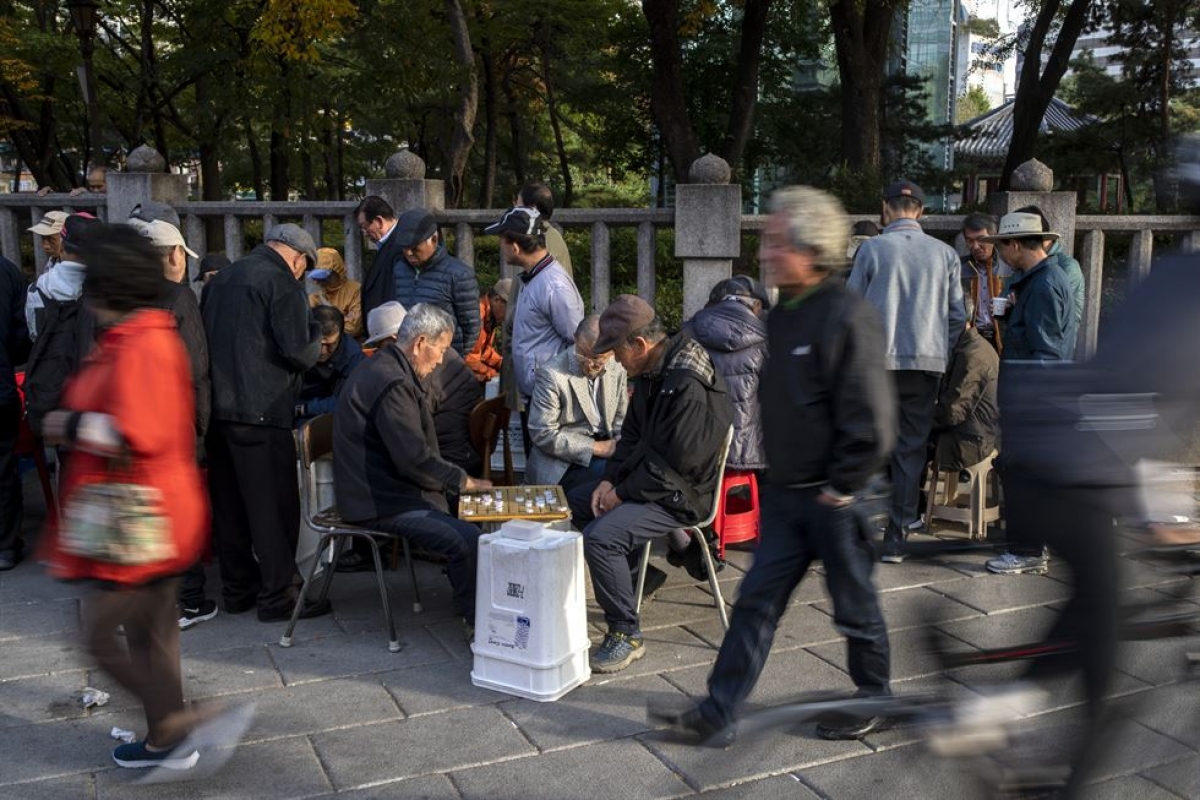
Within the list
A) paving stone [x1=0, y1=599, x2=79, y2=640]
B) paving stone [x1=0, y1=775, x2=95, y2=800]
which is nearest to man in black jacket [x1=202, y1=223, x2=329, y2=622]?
paving stone [x1=0, y1=599, x2=79, y2=640]

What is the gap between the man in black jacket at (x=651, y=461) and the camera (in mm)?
4941

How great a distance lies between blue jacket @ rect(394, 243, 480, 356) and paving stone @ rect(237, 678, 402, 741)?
8.04 ft

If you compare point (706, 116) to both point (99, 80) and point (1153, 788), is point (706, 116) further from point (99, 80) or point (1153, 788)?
point (1153, 788)

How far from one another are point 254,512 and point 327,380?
1243 mm

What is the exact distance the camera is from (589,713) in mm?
4488

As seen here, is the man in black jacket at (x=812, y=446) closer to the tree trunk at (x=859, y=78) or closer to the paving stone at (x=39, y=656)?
the paving stone at (x=39, y=656)

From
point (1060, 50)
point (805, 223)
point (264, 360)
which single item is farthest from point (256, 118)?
point (805, 223)

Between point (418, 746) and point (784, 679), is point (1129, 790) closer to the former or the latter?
point (784, 679)

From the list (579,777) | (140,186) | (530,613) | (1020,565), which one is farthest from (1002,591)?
(140,186)

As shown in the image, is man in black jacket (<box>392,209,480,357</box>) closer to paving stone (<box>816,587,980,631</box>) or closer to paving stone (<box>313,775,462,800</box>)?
paving stone (<box>816,587,980,631</box>)

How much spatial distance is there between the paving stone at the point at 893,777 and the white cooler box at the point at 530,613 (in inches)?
43.9

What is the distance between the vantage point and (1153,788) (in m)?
3.79

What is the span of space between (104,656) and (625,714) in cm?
188

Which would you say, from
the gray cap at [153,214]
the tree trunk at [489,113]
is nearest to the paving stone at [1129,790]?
the gray cap at [153,214]
